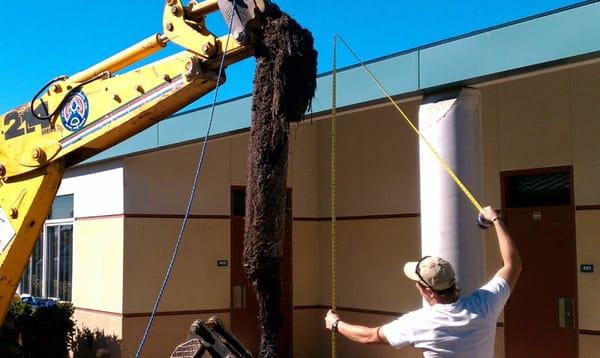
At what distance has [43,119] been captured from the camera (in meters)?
6.34

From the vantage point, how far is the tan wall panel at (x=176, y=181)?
443 inches

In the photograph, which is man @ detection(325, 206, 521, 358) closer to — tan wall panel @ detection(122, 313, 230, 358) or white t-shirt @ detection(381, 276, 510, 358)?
white t-shirt @ detection(381, 276, 510, 358)

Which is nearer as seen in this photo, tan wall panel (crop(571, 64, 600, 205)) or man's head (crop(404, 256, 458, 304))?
man's head (crop(404, 256, 458, 304))

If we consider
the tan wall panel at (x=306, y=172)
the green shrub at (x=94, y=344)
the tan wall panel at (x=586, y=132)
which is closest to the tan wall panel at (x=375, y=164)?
the tan wall panel at (x=306, y=172)

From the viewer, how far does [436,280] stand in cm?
353

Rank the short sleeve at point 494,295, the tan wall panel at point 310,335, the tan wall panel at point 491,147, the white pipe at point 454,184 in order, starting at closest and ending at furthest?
the short sleeve at point 494,295, the white pipe at point 454,184, the tan wall panel at point 491,147, the tan wall panel at point 310,335

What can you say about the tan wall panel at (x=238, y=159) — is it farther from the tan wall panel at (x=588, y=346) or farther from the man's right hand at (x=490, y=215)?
the man's right hand at (x=490, y=215)

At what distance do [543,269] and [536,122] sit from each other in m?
1.86

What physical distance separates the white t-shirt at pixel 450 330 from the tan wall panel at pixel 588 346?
5.60 m

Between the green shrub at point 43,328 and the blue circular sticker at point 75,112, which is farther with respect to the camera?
the green shrub at point 43,328

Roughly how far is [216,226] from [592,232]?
566cm

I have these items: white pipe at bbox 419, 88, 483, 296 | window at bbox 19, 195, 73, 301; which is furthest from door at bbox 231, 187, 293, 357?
white pipe at bbox 419, 88, 483, 296

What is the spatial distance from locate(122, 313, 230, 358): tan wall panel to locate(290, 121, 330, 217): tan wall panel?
281 centimetres

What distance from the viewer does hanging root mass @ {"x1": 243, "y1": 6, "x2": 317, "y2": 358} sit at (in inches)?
157
